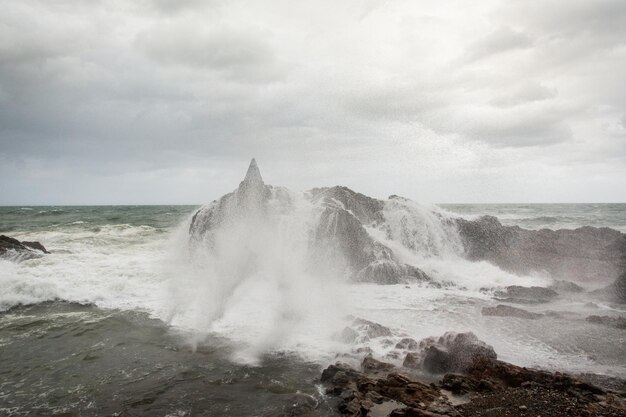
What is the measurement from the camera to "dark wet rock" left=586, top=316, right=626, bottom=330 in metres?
12.0

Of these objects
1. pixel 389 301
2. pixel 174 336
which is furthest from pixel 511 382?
pixel 174 336

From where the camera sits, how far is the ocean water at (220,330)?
325 inches

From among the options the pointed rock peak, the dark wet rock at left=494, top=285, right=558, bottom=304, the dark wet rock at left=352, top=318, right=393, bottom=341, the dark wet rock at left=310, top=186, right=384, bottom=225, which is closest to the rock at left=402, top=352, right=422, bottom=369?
the dark wet rock at left=352, top=318, right=393, bottom=341

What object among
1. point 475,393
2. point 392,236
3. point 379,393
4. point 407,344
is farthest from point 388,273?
point 379,393

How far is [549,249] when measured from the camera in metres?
22.1

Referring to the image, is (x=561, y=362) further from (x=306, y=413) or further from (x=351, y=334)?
A: (x=306, y=413)

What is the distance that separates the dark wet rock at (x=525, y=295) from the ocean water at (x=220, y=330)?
60 centimetres

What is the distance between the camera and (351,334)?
11.0 metres

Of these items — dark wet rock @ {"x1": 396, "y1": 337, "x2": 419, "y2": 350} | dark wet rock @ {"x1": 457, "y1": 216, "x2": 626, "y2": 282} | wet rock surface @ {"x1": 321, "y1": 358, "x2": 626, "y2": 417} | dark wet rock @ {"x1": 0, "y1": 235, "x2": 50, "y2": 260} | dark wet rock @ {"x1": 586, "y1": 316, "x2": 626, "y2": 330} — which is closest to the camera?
wet rock surface @ {"x1": 321, "y1": 358, "x2": 626, "y2": 417}

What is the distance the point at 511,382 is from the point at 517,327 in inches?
186

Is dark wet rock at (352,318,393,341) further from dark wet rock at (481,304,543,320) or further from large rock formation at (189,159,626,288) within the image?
large rock formation at (189,159,626,288)

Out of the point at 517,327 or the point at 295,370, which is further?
the point at 517,327

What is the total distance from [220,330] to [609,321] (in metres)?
12.6

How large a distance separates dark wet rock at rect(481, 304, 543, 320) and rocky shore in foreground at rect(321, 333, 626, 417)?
15.1 feet
